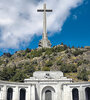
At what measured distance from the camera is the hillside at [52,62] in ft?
223

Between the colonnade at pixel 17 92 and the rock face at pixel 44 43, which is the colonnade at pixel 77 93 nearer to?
the colonnade at pixel 17 92

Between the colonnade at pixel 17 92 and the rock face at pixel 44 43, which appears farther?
the rock face at pixel 44 43

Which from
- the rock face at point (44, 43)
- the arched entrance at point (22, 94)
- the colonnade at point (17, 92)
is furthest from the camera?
the rock face at point (44, 43)

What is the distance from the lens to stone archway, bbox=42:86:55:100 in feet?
143

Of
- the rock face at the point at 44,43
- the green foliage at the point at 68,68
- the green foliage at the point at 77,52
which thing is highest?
the rock face at the point at 44,43

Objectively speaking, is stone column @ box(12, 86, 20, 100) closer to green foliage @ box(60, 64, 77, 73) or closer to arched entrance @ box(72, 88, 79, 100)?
arched entrance @ box(72, 88, 79, 100)

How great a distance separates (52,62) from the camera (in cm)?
7894

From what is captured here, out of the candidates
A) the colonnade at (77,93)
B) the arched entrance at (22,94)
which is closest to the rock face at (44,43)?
the arched entrance at (22,94)

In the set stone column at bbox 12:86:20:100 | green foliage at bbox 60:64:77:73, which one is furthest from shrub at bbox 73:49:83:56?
stone column at bbox 12:86:20:100

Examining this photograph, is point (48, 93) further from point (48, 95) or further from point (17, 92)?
point (17, 92)

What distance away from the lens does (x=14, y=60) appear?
89688 millimetres

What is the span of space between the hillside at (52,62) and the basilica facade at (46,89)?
18904mm

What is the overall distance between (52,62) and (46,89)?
116 ft

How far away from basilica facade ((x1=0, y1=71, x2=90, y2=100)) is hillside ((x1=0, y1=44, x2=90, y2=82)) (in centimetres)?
1890
